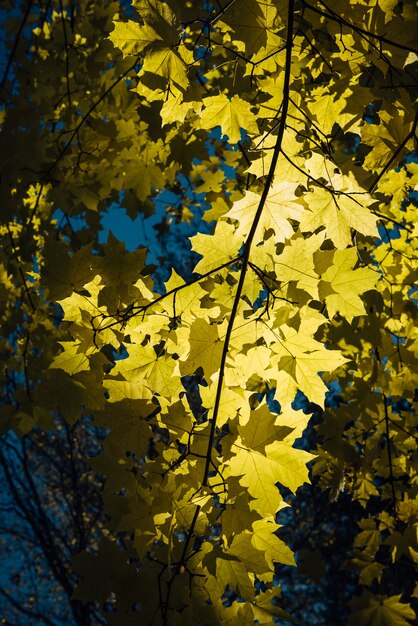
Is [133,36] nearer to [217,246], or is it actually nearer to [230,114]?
[230,114]

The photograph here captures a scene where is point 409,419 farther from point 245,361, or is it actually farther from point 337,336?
point 245,361

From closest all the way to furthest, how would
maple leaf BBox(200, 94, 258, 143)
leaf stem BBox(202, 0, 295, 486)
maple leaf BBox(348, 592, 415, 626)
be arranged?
leaf stem BBox(202, 0, 295, 486) → maple leaf BBox(200, 94, 258, 143) → maple leaf BBox(348, 592, 415, 626)

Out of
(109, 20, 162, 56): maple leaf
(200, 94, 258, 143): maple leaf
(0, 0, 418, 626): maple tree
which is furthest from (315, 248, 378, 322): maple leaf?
(109, 20, 162, 56): maple leaf

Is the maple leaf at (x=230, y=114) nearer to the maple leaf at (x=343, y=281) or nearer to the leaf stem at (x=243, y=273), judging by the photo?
the leaf stem at (x=243, y=273)

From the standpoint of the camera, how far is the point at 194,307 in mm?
1456

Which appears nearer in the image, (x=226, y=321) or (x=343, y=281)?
(x=226, y=321)

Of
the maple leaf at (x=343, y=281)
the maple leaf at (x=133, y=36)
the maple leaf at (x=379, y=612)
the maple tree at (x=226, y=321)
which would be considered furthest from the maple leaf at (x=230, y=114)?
the maple leaf at (x=379, y=612)

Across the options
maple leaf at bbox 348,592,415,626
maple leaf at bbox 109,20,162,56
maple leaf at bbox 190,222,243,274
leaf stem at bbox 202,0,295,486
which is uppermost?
maple leaf at bbox 109,20,162,56

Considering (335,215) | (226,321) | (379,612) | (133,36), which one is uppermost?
(133,36)

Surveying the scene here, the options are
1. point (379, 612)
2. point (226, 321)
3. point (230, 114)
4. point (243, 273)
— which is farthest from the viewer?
point (379, 612)

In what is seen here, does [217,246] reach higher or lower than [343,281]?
higher

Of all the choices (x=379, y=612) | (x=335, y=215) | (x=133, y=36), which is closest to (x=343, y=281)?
(x=335, y=215)

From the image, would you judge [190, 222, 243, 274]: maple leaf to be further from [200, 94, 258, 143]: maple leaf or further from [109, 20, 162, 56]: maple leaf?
[109, 20, 162, 56]: maple leaf

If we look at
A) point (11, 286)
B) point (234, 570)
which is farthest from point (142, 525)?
point (11, 286)
